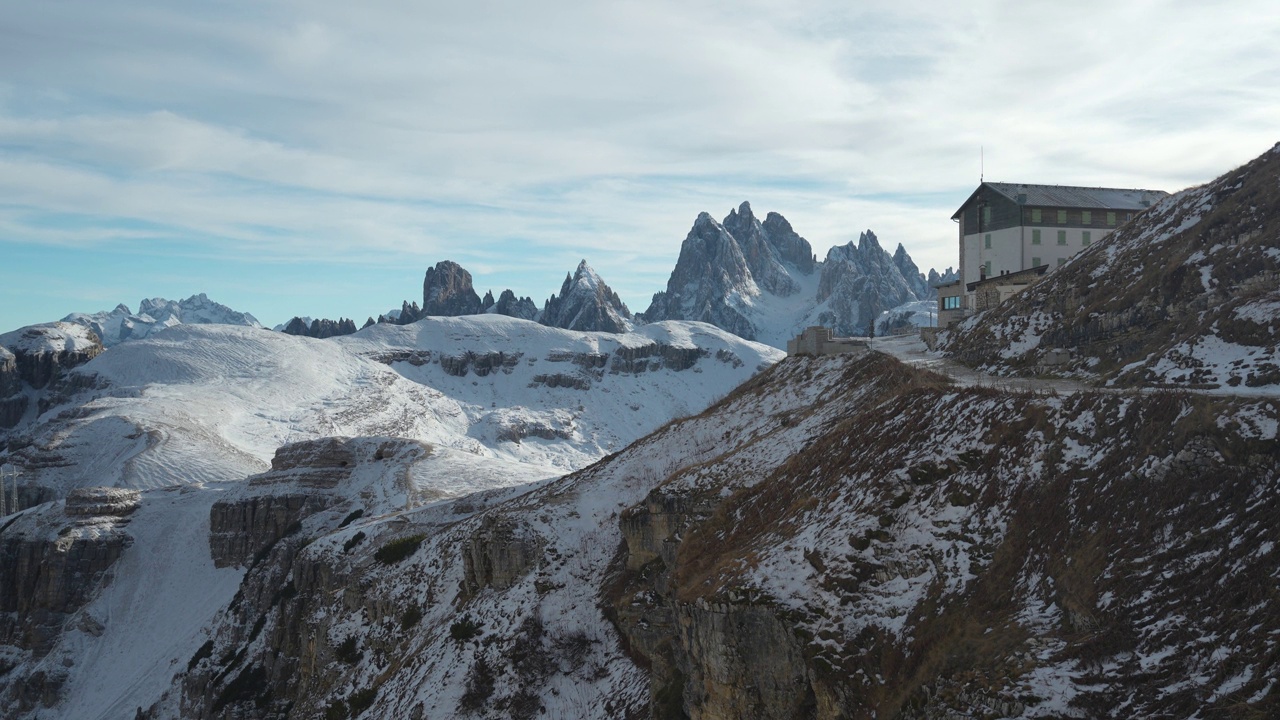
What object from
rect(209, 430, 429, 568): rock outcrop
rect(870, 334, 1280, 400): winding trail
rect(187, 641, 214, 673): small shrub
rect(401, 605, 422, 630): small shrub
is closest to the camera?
rect(870, 334, 1280, 400): winding trail

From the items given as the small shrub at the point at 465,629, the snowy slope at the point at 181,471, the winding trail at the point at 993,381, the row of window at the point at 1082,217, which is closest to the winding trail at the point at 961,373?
the winding trail at the point at 993,381

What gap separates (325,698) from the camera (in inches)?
1992

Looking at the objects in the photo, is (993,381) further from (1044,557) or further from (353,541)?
(353,541)

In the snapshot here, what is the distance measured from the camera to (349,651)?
53.6 meters

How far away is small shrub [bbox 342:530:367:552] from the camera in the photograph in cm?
6531

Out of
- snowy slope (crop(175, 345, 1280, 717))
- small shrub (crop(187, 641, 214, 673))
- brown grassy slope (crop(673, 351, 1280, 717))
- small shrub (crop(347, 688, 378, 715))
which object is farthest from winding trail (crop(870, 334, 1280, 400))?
small shrub (crop(187, 641, 214, 673))

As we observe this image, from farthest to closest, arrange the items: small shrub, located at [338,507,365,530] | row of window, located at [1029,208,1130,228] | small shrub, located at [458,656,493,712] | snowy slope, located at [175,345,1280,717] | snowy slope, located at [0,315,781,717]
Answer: snowy slope, located at [0,315,781,717] < small shrub, located at [338,507,365,530] < row of window, located at [1029,208,1130,228] < small shrub, located at [458,656,493,712] < snowy slope, located at [175,345,1280,717]

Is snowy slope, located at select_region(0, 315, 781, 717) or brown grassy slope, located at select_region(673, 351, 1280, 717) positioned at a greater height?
brown grassy slope, located at select_region(673, 351, 1280, 717)

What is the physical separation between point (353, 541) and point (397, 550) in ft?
26.5

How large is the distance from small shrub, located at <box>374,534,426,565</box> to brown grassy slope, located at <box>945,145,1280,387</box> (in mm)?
34299

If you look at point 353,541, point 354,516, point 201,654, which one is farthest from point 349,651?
point 354,516

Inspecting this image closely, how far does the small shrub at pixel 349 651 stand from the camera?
52.9 meters

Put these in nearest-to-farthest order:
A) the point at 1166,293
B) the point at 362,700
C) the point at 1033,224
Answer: the point at 1166,293, the point at 362,700, the point at 1033,224

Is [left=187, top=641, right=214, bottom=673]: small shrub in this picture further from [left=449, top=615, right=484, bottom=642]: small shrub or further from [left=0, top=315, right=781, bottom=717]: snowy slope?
[left=449, top=615, right=484, bottom=642]: small shrub
